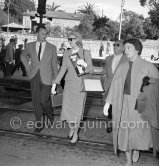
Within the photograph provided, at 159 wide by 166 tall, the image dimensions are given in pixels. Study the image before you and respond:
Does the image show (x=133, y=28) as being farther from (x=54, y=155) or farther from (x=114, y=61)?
(x=54, y=155)

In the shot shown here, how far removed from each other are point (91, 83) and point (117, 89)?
3.73 feet

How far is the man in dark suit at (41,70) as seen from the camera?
6480mm

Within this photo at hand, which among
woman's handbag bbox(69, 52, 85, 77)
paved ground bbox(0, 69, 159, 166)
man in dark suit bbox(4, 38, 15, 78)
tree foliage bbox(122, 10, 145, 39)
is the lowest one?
paved ground bbox(0, 69, 159, 166)

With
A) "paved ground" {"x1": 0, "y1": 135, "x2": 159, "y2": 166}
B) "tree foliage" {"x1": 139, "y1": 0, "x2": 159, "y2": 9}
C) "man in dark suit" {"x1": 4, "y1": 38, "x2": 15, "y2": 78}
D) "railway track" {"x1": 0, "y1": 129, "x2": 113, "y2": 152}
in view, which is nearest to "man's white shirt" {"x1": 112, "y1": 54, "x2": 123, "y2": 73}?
"railway track" {"x1": 0, "y1": 129, "x2": 113, "y2": 152}

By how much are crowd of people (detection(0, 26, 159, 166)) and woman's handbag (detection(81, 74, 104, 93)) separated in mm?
81

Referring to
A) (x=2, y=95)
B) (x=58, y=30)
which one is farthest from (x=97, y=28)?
(x=2, y=95)

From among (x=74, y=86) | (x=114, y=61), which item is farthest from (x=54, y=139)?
(x=114, y=61)

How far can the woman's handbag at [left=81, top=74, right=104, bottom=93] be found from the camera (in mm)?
5863

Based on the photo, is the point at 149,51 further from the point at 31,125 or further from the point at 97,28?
the point at 31,125

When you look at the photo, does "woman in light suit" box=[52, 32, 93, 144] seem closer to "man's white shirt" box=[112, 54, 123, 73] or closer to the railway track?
the railway track

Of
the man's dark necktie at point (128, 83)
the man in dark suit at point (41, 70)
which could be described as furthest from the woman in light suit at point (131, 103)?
the man in dark suit at point (41, 70)

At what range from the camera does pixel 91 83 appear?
5.92m

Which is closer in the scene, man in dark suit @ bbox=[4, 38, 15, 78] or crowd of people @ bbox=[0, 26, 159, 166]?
crowd of people @ bbox=[0, 26, 159, 166]

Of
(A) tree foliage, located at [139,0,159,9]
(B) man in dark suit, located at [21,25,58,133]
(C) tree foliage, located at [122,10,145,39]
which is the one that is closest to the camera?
(B) man in dark suit, located at [21,25,58,133]
